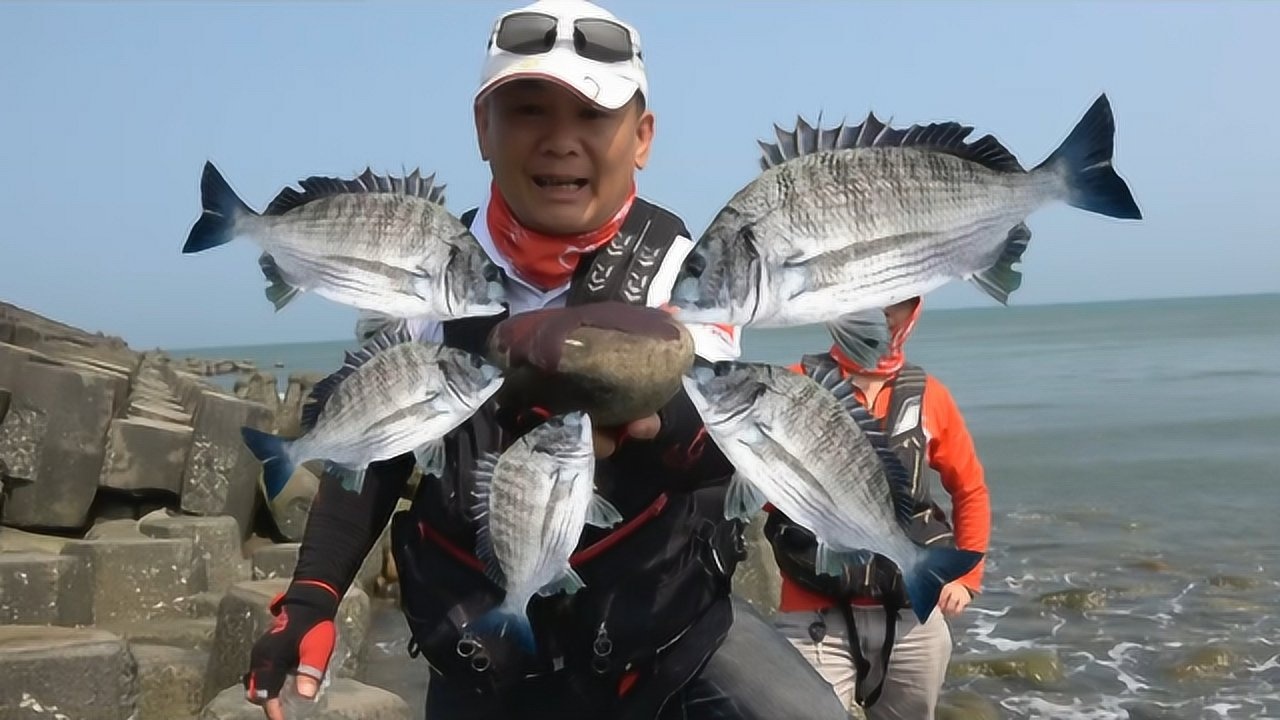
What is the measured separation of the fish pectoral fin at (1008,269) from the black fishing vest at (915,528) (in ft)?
8.13

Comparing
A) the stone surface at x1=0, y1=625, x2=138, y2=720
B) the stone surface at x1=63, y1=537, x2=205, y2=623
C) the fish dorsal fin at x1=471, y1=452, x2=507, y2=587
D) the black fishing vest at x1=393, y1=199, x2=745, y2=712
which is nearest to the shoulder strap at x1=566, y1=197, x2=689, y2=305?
the black fishing vest at x1=393, y1=199, x2=745, y2=712

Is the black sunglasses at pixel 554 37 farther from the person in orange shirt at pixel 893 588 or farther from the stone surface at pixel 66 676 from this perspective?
the stone surface at pixel 66 676

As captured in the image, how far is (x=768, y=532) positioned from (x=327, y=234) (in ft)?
9.65

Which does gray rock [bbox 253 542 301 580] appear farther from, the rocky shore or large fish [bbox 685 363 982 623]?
large fish [bbox 685 363 982 623]

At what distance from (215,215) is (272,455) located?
458mm

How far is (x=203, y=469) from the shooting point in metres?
11.9

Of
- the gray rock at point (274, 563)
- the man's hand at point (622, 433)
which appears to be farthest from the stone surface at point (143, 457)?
the man's hand at point (622, 433)

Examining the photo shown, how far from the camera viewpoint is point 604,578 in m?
2.59

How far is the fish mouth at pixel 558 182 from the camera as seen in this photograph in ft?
7.88

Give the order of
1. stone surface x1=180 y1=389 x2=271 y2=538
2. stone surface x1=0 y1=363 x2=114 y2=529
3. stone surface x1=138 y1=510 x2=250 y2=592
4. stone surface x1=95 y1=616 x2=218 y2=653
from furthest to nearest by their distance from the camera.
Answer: stone surface x1=180 y1=389 x2=271 y2=538 < stone surface x1=0 y1=363 x2=114 y2=529 < stone surface x1=138 y1=510 x2=250 y2=592 < stone surface x1=95 y1=616 x2=218 y2=653

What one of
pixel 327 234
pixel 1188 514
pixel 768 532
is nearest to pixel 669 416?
pixel 327 234

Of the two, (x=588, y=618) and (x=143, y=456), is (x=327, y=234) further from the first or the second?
(x=143, y=456)

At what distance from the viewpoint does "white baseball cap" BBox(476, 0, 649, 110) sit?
7.47ft

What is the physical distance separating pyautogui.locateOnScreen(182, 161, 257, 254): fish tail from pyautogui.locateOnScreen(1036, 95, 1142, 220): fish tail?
1463 mm
